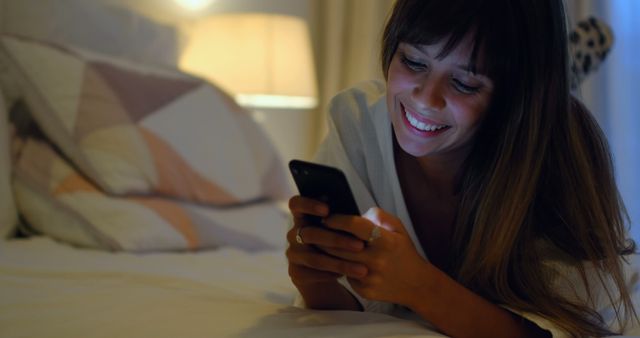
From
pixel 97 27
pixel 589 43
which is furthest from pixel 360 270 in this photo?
pixel 589 43

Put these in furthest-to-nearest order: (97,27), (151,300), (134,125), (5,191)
→ (97,27) < (134,125) < (5,191) < (151,300)

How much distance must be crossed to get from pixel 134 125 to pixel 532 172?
839 mm

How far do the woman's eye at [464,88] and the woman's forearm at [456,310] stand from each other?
212mm

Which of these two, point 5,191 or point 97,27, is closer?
point 5,191

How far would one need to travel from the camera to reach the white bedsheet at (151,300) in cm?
70

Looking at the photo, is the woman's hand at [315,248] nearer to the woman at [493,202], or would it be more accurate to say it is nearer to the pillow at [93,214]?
the woman at [493,202]

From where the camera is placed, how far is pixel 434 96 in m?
0.82

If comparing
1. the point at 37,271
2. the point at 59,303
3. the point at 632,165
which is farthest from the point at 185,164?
the point at 632,165

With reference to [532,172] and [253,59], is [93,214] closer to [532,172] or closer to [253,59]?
[532,172]

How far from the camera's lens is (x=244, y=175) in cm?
158

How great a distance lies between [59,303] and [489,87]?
1.82 ft

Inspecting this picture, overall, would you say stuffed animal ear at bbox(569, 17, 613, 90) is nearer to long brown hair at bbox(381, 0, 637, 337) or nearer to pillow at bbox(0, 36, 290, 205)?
pillow at bbox(0, 36, 290, 205)

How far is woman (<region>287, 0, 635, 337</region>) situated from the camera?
2.52ft

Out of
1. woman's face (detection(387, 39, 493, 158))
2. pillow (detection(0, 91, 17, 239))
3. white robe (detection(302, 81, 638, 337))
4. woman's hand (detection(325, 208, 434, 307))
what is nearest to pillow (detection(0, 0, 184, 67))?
pillow (detection(0, 91, 17, 239))
